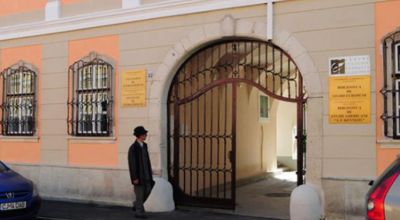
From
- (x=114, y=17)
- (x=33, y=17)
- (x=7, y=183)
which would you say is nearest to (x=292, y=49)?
(x=114, y=17)

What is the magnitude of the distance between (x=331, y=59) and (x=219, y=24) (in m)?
2.26

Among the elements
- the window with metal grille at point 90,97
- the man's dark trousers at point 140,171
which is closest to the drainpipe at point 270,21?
the man's dark trousers at point 140,171

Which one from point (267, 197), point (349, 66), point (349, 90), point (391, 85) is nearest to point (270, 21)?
point (349, 66)

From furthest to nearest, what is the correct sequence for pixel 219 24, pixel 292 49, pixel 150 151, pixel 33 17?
pixel 33 17, pixel 150 151, pixel 219 24, pixel 292 49

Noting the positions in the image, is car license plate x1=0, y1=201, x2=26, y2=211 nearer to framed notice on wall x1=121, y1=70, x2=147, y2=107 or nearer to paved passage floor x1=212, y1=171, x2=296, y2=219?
framed notice on wall x1=121, y1=70, x2=147, y2=107

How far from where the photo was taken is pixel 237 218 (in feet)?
31.1

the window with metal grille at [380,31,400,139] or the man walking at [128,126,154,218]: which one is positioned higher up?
the window with metal grille at [380,31,400,139]

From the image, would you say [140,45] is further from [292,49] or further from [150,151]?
[292,49]

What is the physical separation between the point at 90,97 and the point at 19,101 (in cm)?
234

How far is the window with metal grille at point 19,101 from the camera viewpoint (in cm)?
1252

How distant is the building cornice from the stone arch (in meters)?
0.38

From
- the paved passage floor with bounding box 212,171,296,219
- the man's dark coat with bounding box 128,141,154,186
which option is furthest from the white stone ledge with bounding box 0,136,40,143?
the paved passage floor with bounding box 212,171,296,219

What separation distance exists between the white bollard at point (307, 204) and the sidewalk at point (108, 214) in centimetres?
101

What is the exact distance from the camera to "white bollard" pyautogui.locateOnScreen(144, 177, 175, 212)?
1012cm
